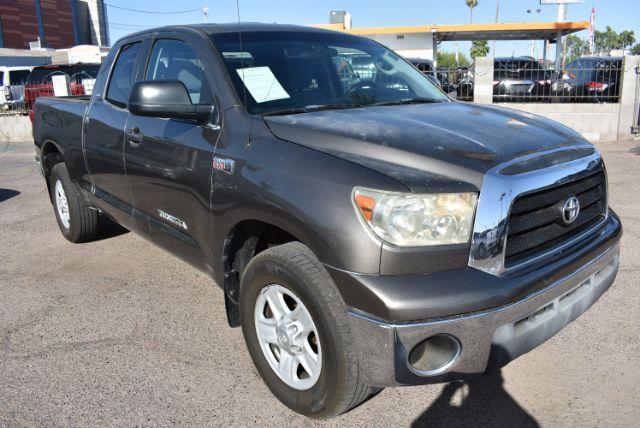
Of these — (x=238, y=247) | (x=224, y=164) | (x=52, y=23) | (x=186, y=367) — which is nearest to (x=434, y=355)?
(x=238, y=247)

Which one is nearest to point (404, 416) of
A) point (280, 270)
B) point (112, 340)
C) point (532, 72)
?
point (280, 270)

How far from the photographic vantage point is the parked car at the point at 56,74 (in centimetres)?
1445

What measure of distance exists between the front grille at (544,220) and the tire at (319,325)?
75cm

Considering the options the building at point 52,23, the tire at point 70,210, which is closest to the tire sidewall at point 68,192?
the tire at point 70,210

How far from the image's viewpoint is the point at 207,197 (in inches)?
118

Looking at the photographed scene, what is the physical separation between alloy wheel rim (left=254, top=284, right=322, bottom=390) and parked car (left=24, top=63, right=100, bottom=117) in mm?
13147

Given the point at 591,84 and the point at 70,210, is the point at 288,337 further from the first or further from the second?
the point at 591,84

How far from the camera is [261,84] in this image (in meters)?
3.08

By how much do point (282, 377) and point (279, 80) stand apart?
1.62 metres

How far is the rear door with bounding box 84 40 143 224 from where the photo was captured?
399 cm

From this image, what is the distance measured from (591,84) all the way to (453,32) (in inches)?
653

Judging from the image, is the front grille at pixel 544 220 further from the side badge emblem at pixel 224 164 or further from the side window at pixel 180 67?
the side window at pixel 180 67

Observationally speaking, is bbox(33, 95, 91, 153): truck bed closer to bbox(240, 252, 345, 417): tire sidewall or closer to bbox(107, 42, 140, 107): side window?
bbox(107, 42, 140, 107): side window

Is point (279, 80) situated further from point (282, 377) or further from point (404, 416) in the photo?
point (404, 416)
